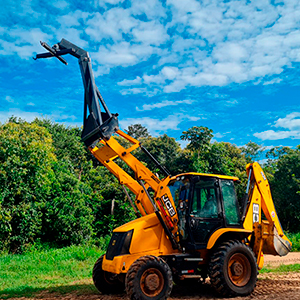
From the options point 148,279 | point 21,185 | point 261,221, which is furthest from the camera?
point 21,185

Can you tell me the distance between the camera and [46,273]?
508 inches

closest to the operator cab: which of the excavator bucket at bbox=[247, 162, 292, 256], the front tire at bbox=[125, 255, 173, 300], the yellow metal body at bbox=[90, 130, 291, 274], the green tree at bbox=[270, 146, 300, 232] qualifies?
the yellow metal body at bbox=[90, 130, 291, 274]

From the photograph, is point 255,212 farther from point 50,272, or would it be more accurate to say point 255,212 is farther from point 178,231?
point 50,272

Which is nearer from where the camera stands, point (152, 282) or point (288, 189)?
point (152, 282)

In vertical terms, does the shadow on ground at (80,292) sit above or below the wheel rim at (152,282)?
below

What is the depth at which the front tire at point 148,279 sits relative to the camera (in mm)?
6902

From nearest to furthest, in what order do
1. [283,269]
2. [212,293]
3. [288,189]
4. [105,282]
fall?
1. [212,293]
2. [105,282]
3. [283,269]
4. [288,189]

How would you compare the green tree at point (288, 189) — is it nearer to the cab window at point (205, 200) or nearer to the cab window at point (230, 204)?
the cab window at point (230, 204)

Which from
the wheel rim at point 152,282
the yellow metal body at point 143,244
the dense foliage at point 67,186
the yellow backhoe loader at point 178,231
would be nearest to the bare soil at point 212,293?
the yellow backhoe loader at point 178,231

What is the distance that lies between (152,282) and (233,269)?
2.01m

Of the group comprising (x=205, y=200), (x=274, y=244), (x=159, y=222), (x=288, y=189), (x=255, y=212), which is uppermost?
(x=288, y=189)

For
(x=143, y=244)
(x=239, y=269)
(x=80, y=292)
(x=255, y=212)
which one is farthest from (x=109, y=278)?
(x=255, y=212)

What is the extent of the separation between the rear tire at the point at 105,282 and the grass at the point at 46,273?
1092mm

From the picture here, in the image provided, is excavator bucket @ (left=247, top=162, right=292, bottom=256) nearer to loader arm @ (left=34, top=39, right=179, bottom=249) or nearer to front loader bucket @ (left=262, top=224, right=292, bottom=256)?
front loader bucket @ (left=262, top=224, right=292, bottom=256)
